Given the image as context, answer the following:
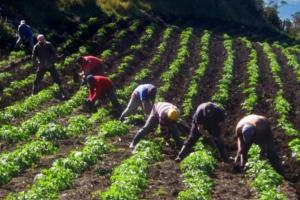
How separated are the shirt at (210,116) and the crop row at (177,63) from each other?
26.6 ft

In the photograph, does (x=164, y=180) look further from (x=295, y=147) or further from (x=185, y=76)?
(x=185, y=76)

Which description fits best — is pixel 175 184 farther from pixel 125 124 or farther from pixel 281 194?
pixel 125 124

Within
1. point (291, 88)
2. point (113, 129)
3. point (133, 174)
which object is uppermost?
point (291, 88)

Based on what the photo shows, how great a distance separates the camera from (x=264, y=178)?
13336mm

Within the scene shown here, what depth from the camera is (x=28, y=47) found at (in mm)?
29844

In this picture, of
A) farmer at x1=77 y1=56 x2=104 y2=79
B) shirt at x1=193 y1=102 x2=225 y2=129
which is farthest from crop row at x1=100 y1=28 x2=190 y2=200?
farmer at x1=77 y1=56 x2=104 y2=79

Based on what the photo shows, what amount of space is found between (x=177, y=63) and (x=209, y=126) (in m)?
15.3

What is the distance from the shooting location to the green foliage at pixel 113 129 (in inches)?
669

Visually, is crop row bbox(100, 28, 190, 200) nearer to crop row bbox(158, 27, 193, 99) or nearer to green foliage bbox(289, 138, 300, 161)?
green foliage bbox(289, 138, 300, 161)

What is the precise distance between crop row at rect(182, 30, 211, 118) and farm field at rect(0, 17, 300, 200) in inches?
2.5

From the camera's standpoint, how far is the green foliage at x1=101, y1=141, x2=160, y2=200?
38.1ft

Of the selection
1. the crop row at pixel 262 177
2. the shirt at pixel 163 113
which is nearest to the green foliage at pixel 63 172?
the shirt at pixel 163 113

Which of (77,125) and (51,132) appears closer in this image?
(51,132)

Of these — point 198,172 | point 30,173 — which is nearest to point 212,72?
point 198,172
